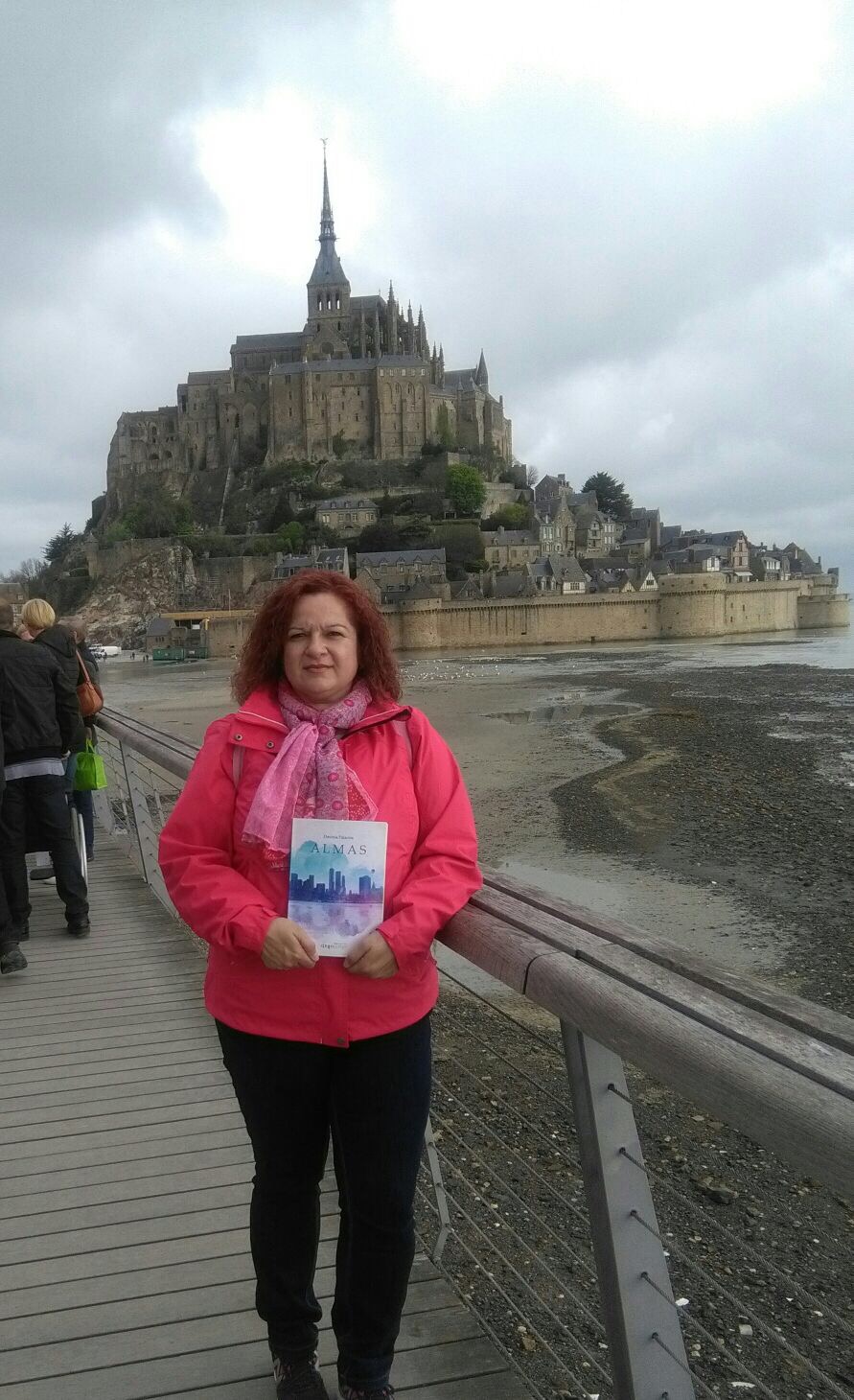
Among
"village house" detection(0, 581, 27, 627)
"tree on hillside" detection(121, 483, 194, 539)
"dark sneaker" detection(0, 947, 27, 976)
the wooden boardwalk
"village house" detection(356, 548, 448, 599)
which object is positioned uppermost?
"tree on hillside" detection(121, 483, 194, 539)

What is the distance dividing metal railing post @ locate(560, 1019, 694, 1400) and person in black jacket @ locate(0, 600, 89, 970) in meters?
3.29

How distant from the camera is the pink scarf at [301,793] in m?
1.83

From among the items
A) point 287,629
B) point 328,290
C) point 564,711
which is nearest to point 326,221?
point 328,290

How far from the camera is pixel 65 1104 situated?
10.2ft

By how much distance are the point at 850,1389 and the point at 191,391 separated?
269 ft

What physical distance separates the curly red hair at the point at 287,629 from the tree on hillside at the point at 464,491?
66.7 m

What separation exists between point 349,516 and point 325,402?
11.4 m

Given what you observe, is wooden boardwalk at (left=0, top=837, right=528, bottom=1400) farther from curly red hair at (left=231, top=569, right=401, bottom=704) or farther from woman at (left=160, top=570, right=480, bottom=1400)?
curly red hair at (left=231, top=569, right=401, bottom=704)

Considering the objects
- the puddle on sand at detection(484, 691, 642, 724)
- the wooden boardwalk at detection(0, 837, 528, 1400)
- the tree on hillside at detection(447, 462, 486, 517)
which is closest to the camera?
the wooden boardwalk at detection(0, 837, 528, 1400)

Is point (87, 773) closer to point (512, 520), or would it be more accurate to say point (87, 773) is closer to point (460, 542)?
point (460, 542)

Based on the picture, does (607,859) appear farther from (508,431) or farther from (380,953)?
(508,431)

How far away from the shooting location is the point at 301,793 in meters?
1.87

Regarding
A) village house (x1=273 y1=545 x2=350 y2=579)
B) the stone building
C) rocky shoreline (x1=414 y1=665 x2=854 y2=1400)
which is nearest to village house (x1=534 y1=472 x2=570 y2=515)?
the stone building

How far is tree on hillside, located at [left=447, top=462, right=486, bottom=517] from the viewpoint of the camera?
67.6m
